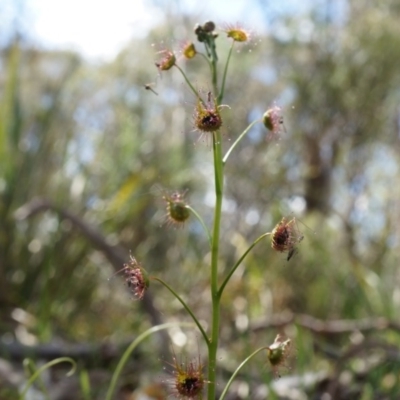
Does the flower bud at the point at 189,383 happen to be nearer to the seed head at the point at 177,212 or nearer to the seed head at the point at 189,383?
the seed head at the point at 189,383

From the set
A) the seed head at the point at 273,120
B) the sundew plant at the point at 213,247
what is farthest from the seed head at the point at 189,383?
the seed head at the point at 273,120

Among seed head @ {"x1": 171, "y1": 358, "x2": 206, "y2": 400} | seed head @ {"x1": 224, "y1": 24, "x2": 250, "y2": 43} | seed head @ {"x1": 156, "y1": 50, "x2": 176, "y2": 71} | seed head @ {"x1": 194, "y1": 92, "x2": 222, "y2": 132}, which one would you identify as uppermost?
seed head @ {"x1": 224, "y1": 24, "x2": 250, "y2": 43}

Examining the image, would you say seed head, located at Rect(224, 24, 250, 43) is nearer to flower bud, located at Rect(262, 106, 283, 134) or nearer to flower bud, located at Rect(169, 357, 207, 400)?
flower bud, located at Rect(262, 106, 283, 134)

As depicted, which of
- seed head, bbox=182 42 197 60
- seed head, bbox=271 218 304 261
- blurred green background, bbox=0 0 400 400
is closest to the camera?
seed head, bbox=271 218 304 261

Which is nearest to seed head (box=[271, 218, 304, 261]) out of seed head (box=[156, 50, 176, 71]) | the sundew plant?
the sundew plant

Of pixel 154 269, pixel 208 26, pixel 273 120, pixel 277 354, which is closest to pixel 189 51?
pixel 208 26
